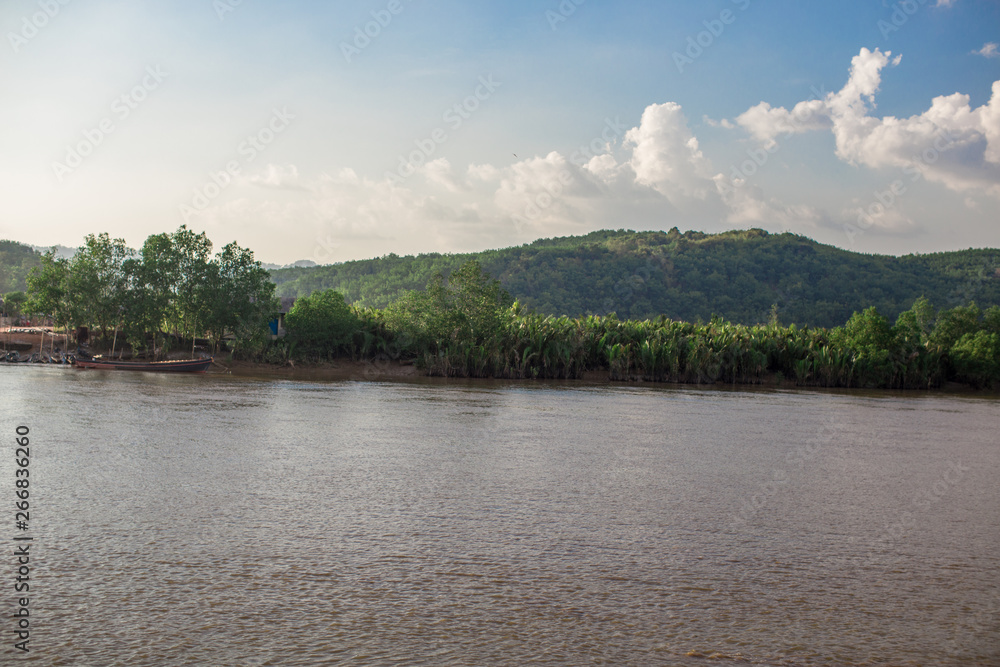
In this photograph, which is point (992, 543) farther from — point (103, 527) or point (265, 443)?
point (265, 443)

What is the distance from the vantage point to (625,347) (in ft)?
170

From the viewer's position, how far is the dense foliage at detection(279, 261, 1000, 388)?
50.7 m

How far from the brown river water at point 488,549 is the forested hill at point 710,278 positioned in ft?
276

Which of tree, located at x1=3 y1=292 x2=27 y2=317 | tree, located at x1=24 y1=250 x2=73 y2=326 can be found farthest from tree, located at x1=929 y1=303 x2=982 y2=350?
tree, located at x1=3 y1=292 x2=27 y2=317

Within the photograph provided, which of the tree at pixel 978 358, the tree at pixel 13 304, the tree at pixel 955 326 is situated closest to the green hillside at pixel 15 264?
the tree at pixel 13 304

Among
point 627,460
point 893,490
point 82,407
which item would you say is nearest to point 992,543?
point 893,490

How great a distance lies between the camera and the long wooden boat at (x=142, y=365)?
43469mm

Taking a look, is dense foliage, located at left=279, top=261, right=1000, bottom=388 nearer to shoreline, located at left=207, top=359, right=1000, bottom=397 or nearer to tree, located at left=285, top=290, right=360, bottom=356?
tree, located at left=285, top=290, right=360, bottom=356

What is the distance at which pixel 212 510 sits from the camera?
9.92 metres

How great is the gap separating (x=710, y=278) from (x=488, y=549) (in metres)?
110

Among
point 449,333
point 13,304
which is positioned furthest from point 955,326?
point 13,304

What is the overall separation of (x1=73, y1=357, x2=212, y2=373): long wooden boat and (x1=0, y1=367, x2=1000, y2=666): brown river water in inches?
962

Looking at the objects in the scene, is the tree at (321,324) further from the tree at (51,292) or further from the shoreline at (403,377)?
the tree at (51,292)

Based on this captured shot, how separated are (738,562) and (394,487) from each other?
5634 millimetres
